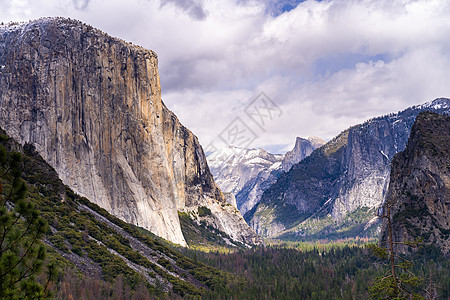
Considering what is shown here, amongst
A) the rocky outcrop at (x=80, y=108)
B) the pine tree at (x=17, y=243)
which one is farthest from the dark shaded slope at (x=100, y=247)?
the pine tree at (x=17, y=243)

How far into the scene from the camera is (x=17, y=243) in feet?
81.8

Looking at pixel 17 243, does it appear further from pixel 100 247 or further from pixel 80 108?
pixel 80 108

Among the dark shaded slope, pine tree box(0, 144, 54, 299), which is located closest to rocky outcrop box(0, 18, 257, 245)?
the dark shaded slope

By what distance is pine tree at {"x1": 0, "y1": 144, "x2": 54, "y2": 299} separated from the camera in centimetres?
2338

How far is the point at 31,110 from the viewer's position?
168 metres

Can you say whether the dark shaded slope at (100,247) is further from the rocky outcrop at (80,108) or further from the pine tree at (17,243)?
the pine tree at (17,243)

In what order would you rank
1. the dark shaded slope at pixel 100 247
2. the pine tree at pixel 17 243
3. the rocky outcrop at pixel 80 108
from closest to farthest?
the pine tree at pixel 17 243
the dark shaded slope at pixel 100 247
the rocky outcrop at pixel 80 108

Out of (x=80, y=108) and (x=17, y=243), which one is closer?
(x=17, y=243)

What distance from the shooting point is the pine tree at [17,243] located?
76.7 ft

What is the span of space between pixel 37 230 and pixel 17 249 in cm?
182

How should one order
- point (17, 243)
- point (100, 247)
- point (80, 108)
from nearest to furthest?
point (17, 243), point (100, 247), point (80, 108)

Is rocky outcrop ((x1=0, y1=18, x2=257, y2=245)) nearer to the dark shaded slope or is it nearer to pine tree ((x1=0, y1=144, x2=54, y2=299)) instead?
the dark shaded slope

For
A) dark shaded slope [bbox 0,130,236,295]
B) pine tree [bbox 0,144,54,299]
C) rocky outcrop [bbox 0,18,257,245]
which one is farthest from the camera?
rocky outcrop [bbox 0,18,257,245]

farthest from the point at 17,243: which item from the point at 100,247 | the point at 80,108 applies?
the point at 80,108
